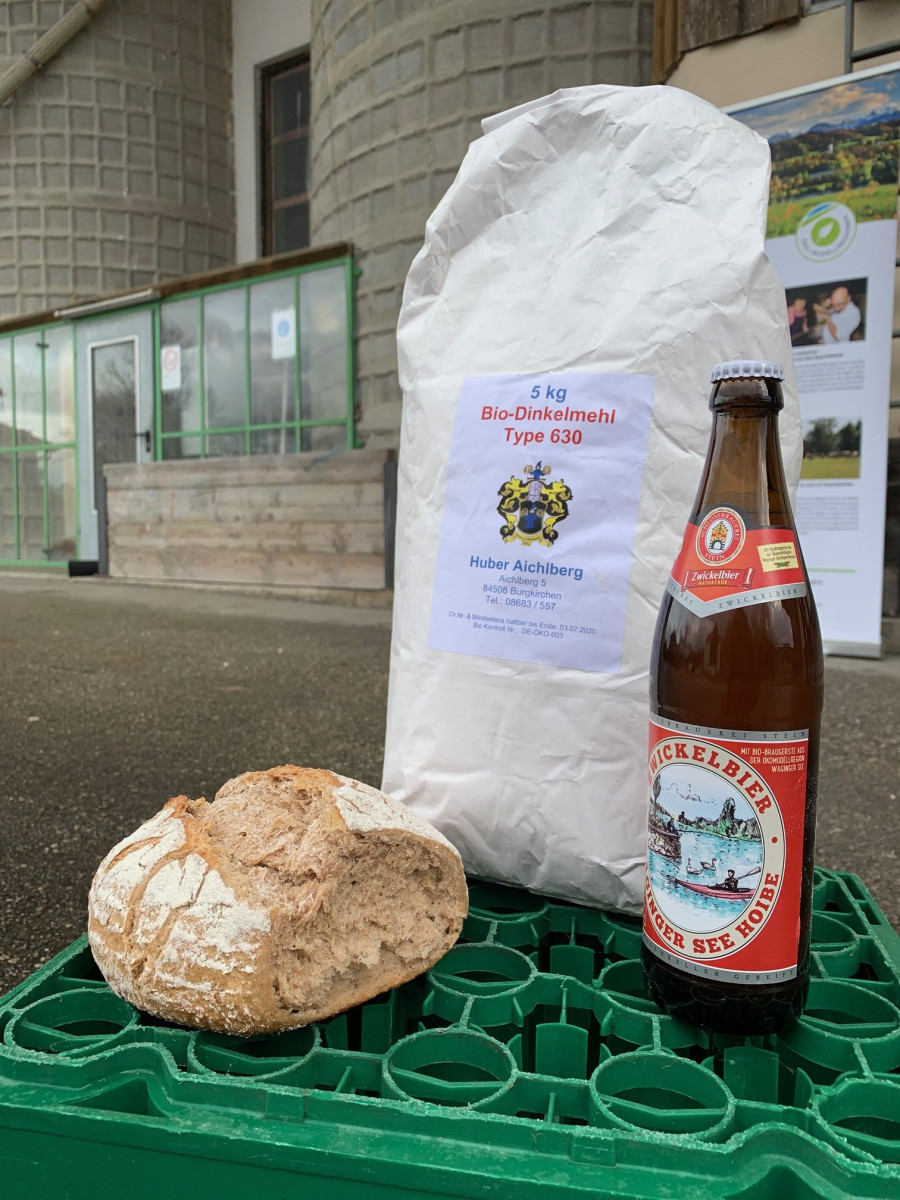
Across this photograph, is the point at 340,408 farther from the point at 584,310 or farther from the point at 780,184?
the point at 584,310

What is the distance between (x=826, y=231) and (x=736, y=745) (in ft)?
11.5

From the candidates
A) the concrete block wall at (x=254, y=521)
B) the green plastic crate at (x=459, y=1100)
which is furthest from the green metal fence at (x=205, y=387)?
the green plastic crate at (x=459, y=1100)

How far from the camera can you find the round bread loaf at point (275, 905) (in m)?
0.68

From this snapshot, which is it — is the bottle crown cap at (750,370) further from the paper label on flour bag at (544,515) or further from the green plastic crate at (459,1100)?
the green plastic crate at (459,1100)

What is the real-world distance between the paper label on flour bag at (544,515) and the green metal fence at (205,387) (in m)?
5.91

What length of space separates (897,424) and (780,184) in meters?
1.14

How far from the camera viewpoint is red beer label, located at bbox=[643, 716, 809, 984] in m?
0.68

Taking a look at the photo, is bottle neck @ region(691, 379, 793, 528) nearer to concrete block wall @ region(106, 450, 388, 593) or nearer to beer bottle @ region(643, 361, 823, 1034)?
beer bottle @ region(643, 361, 823, 1034)

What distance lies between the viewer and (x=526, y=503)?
3.04ft

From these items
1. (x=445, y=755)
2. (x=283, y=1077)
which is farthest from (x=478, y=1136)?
(x=445, y=755)

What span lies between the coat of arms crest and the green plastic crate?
1.42ft

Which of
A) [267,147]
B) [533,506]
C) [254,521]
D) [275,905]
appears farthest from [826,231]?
[267,147]

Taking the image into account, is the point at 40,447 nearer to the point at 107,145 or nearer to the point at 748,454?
the point at 107,145

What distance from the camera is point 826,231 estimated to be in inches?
138
